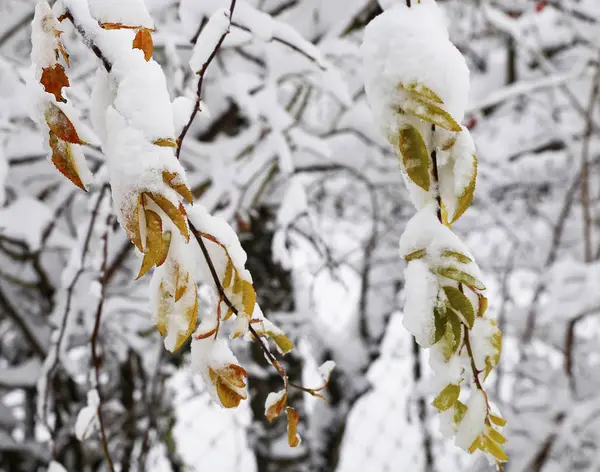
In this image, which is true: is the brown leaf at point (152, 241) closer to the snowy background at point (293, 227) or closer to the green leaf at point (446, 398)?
the green leaf at point (446, 398)

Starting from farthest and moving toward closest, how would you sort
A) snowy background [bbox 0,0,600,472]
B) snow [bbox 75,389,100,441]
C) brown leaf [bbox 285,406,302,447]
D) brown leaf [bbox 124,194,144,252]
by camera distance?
snowy background [bbox 0,0,600,472] → snow [bbox 75,389,100,441] → brown leaf [bbox 285,406,302,447] → brown leaf [bbox 124,194,144,252]

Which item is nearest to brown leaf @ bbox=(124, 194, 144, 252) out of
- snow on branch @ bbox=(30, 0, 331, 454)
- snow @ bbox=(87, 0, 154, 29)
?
snow on branch @ bbox=(30, 0, 331, 454)

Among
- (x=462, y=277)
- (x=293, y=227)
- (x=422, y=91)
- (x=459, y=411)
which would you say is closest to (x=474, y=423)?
(x=459, y=411)

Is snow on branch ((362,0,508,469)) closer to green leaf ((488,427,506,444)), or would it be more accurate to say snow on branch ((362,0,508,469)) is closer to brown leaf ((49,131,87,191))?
green leaf ((488,427,506,444))

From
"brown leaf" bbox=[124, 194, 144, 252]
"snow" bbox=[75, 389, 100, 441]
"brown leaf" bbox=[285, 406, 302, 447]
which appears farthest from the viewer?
"snow" bbox=[75, 389, 100, 441]

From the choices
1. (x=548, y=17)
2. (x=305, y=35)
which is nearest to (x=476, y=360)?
(x=305, y=35)

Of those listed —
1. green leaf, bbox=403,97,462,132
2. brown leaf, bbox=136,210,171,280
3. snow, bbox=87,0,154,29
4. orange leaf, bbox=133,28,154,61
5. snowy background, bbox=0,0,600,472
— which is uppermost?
snow, bbox=87,0,154,29

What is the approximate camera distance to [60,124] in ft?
1.04

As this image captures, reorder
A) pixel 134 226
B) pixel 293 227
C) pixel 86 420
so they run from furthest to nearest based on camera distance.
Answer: pixel 293 227, pixel 86 420, pixel 134 226

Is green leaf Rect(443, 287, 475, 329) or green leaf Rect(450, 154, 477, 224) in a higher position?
green leaf Rect(450, 154, 477, 224)

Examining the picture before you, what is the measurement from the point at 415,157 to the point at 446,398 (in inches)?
6.4

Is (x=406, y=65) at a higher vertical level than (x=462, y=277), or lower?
higher

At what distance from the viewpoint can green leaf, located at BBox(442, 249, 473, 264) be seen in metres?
0.32

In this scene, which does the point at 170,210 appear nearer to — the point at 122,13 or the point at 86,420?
the point at 122,13
